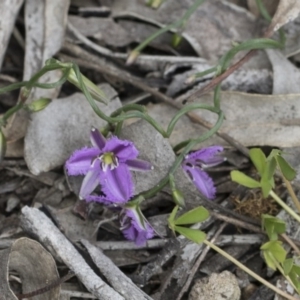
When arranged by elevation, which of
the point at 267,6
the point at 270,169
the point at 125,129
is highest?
the point at 267,6

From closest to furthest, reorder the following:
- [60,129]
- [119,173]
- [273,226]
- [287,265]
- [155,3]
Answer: [287,265], [273,226], [119,173], [60,129], [155,3]

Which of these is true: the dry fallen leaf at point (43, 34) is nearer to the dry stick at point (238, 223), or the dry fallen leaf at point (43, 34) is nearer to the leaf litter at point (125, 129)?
the leaf litter at point (125, 129)

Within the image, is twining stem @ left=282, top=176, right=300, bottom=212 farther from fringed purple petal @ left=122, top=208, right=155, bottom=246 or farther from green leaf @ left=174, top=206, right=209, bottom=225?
fringed purple petal @ left=122, top=208, right=155, bottom=246

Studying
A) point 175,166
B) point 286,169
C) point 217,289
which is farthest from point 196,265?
point 286,169

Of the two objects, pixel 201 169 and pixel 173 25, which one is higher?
pixel 173 25

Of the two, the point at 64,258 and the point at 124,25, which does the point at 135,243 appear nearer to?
the point at 64,258

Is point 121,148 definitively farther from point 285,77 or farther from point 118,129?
point 285,77

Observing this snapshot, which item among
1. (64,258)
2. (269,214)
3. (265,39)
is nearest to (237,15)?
(265,39)
